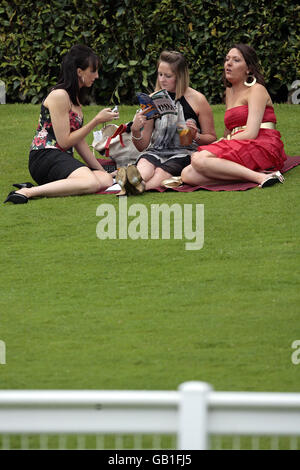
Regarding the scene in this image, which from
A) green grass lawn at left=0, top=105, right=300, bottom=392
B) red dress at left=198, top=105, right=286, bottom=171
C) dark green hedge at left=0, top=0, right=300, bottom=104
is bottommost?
green grass lawn at left=0, top=105, right=300, bottom=392

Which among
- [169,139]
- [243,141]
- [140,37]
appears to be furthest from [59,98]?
[140,37]

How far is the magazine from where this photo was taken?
805 cm

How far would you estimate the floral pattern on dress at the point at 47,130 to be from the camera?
317 inches

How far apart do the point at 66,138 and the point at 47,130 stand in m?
0.25

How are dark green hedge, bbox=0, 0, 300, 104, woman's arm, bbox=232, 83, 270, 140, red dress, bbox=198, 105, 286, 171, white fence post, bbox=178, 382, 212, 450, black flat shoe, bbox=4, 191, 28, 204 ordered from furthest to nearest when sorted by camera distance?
dark green hedge, bbox=0, 0, 300, 104 < woman's arm, bbox=232, 83, 270, 140 < red dress, bbox=198, 105, 286, 171 < black flat shoe, bbox=4, 191, 28, 204 < white fence post, bbox=178, 382, 212, 450

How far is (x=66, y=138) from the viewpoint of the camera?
797 cm

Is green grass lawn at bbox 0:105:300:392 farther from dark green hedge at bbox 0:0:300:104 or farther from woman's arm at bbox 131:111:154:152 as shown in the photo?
dark green hedge at bbox 0:0:300:104

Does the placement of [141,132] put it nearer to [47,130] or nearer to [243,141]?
[47,130]

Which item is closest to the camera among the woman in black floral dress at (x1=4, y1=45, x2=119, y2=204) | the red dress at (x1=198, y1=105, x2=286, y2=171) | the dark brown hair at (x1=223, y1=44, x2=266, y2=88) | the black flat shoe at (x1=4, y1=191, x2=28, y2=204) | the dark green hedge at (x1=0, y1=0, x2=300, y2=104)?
the black flat shoe at (x1=4, y1=191, x2=28, y2=204)

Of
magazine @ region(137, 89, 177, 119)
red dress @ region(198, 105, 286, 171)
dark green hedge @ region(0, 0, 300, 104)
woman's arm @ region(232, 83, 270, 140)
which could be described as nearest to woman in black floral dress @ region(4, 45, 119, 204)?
magazine @ region(137, 89, 177, 119)

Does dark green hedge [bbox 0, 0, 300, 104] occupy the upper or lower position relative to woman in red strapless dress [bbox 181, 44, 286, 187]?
upper

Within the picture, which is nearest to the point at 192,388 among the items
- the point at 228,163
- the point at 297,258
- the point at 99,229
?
the point at 297,258

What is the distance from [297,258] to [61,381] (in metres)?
2.34
